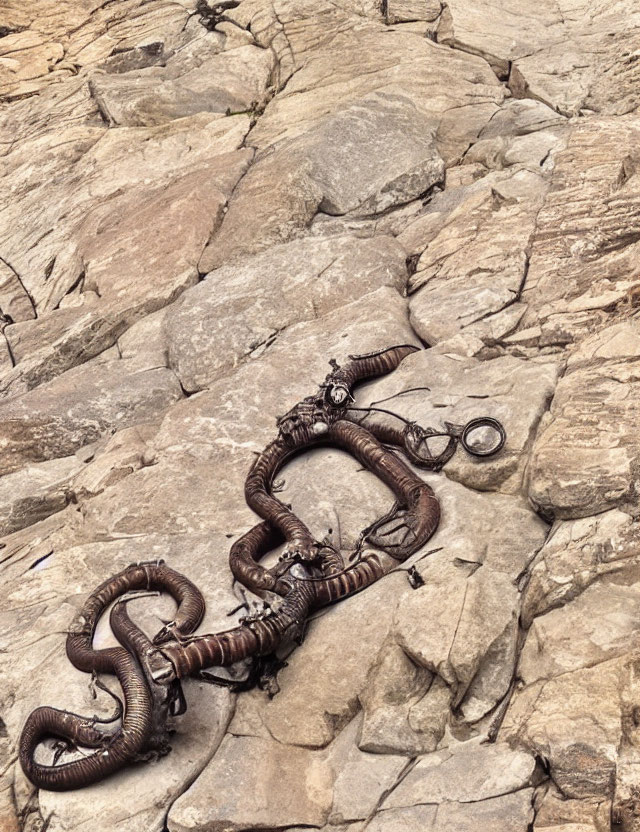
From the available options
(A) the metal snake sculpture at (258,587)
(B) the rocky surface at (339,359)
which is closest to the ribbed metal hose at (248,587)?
(A) the metal snake sculpture at (258,587)

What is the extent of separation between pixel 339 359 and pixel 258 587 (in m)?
5.06

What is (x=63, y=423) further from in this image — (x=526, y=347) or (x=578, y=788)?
(x=578, y=788)

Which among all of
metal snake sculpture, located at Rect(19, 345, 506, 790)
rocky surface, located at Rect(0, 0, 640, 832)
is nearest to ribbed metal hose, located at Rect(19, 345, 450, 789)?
metal snake sculpture, located at Rect(19, 345, 506, 790)

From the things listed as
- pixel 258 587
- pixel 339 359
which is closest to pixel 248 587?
pixel 258 587

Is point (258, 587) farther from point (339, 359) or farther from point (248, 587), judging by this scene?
point (339, 359)

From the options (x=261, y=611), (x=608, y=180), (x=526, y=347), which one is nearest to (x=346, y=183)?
(x=608, y=180)

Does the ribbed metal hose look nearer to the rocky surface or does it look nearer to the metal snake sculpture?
the metal snake sculpture

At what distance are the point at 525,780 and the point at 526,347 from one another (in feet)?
23.3

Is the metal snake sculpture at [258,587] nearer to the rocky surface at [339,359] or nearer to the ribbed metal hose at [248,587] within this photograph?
the ribbed metal hose at [248,587]

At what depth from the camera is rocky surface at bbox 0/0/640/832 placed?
900 cm

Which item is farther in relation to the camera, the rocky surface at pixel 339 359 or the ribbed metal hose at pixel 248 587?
the ribbed metal hose at pixel 248 587

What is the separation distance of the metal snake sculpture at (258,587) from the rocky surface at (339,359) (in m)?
0.24

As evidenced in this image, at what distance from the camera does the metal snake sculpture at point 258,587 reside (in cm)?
948

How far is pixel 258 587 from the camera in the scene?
11.0 meters
